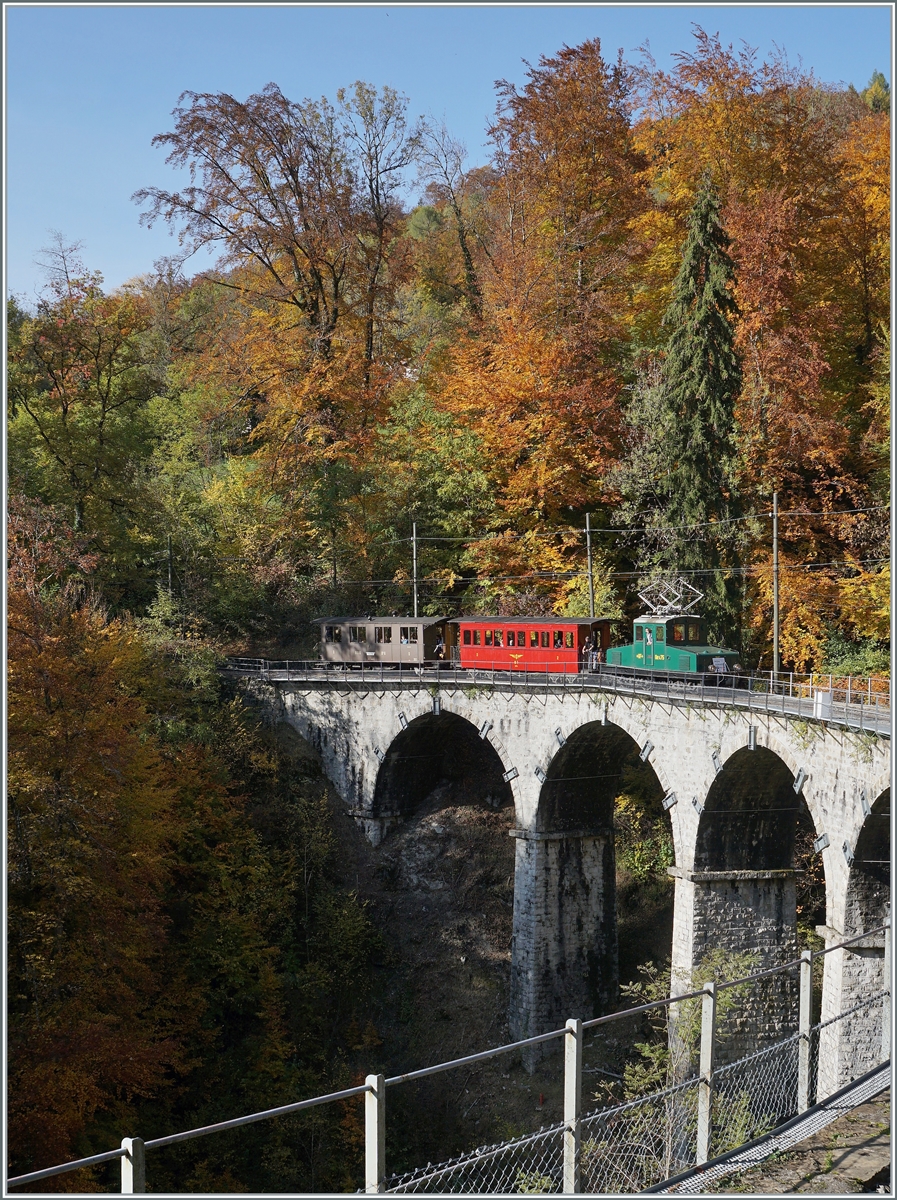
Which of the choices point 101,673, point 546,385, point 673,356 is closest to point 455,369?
point 546,385

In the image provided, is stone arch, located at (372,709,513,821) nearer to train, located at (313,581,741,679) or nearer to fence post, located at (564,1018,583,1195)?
train, located at (313,581,741,679)

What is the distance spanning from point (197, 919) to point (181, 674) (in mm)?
9381

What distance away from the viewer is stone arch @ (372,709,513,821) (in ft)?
125

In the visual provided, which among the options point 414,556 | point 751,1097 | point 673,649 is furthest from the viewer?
point 414,556

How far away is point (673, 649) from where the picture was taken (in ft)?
96.5

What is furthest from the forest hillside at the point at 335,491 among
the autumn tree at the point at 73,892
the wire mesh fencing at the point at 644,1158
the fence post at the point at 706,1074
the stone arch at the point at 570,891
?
the fence post at the point at 706,1074

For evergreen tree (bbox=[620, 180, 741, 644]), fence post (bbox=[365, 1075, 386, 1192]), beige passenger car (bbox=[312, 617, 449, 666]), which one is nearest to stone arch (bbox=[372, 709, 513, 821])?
beige passenger car (bbox=[312, 617, 449, 666])

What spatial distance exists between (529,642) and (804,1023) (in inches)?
961

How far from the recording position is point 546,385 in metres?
39.2

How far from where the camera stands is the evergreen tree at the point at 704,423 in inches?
1313

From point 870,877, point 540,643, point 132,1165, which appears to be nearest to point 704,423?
point 540,643

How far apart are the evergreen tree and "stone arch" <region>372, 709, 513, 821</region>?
30.9 ft

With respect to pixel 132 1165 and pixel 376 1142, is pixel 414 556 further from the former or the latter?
pixel 132 1165

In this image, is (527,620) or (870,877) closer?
(870,877)
